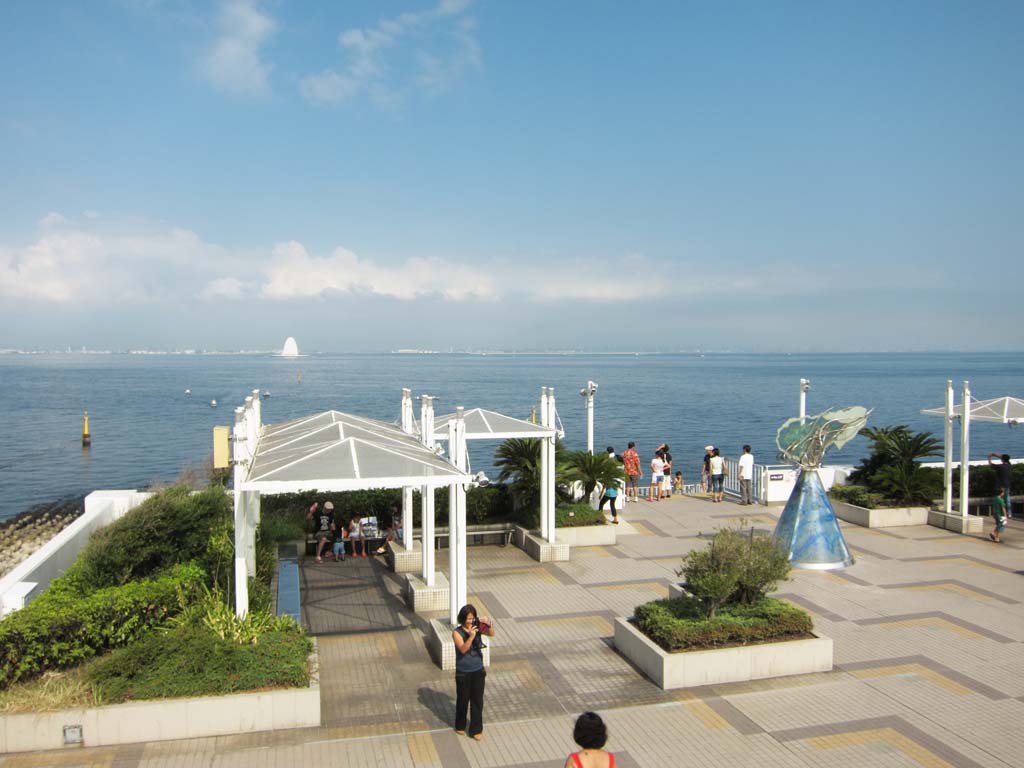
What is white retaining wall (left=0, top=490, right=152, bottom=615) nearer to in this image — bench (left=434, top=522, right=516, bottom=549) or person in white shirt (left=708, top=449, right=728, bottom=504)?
bench (left=434, top=522, right=516, bottom=549)

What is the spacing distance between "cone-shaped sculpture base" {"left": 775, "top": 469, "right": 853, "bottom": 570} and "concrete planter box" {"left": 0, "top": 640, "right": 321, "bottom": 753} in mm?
9091

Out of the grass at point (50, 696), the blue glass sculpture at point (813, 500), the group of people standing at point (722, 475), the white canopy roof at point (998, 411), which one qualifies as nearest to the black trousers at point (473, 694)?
the grass at point (50, 696)

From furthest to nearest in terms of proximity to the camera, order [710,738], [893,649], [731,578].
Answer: [893,649]
[731,578]
[710,738]

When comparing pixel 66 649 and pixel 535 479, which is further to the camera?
pixel 535 479

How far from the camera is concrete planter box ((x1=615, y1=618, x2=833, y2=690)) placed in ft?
30.0

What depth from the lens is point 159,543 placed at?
12.7 m

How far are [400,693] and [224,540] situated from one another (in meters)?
4.95

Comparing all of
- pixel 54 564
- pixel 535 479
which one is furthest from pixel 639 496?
pixel 54 564

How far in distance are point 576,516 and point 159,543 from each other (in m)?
7.84

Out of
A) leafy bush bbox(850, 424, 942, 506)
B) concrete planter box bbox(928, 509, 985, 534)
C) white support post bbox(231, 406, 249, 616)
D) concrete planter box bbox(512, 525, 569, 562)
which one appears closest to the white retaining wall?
white support post bbox(231, 406, 249, 616)

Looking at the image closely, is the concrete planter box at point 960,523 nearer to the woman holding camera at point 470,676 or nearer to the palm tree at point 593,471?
→ the palm tree at point 593,471

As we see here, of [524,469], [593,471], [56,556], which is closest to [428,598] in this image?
[524,469]

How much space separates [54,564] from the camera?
12.8 metres

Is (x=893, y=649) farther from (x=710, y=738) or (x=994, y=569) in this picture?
(x=994, y=569)
